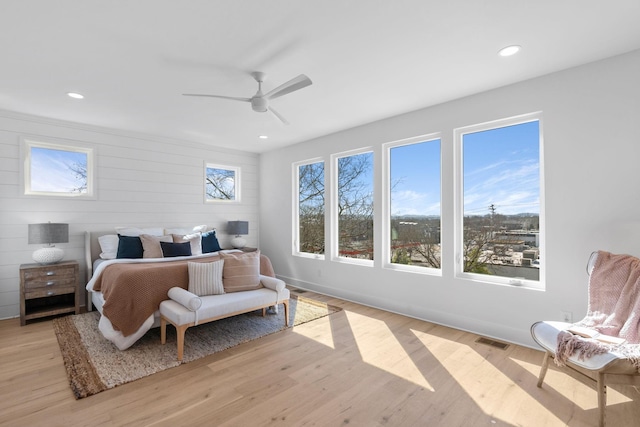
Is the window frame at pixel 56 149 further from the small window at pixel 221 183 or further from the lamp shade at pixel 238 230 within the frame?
the lamp shade at pixel 238 230

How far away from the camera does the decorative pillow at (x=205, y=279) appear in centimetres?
337

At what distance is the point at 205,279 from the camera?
3404mm

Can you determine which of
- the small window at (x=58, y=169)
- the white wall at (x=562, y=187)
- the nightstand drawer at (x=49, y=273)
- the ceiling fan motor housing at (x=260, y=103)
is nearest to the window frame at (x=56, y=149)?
the small window at (x=58, y=169)

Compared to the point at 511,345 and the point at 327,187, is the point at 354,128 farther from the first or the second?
the point at 511,345

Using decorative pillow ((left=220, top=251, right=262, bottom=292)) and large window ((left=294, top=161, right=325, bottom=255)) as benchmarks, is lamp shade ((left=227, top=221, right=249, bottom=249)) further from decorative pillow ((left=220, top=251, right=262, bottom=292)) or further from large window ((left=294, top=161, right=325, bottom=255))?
decorative pillow ((left=220, top=251, right=262, bottom=292))

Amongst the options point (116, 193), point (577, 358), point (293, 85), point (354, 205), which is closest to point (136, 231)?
point (116, 193)

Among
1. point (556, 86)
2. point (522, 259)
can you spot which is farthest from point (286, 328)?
point (556, 86)

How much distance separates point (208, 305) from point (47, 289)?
2.40 m

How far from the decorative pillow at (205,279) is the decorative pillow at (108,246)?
5.53ft

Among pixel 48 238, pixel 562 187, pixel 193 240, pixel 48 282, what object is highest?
pixel 562 187

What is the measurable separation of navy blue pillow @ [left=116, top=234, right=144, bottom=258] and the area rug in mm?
830

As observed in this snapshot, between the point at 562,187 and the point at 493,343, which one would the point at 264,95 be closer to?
the point at 562,187

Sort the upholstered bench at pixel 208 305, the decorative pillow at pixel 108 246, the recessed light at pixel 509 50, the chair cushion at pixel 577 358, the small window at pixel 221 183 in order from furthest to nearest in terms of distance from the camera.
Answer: the small window at pixel 221 183 < the decorative pillow at pixel 108 246 < the upholstered bench at pixel 208 305 < the recessed light at pixel 509 50 < the chair cushion at pixel 577 358

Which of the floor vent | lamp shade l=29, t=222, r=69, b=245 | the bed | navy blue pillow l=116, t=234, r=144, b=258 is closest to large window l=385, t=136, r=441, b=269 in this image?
the floor vent
